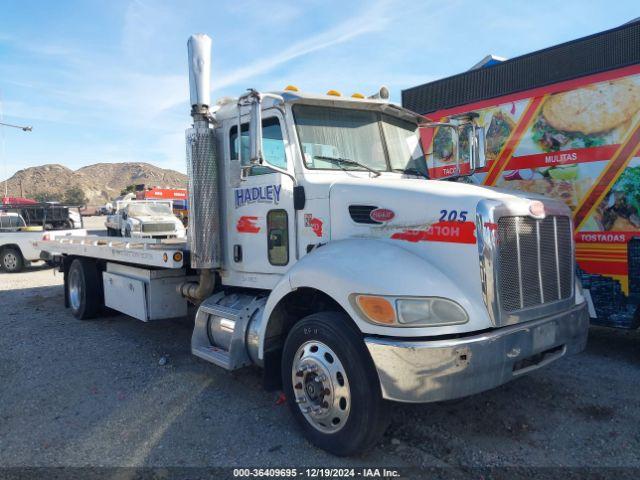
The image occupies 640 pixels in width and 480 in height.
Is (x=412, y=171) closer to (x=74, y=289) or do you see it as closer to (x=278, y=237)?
(x=278, y=237)

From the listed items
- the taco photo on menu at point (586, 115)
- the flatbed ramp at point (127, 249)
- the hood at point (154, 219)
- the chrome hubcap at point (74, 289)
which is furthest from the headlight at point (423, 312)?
the hood at point (154, 219)

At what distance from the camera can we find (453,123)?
5.39m

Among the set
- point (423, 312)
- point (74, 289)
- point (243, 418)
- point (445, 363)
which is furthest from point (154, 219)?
point (445, 363)

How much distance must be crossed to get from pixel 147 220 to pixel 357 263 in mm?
15502

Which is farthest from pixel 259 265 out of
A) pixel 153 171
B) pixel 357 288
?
pixel 153 171

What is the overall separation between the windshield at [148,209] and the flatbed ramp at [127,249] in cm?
953

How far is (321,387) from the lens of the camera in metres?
3.37

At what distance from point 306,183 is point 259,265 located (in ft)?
3.23

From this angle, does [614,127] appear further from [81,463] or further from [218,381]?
[81,463]

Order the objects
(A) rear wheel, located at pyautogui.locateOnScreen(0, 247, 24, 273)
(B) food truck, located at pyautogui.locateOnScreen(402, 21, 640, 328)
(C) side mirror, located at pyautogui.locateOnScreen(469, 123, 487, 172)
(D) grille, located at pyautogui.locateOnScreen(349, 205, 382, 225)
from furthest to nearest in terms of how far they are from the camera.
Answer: (A) rear wheel, located at pyautogui.locateOnScreen(0, 247, 24, 273), (C) side mirror, located at pyautogui.locateOnScreen(469, 123, 487, 172), (B) food truck, located at pyautogui.locateOnScreen(402, 21, 640, 328), (D) grille, located at pyautogui.locateOnScreen(349, 205, 382, 225)

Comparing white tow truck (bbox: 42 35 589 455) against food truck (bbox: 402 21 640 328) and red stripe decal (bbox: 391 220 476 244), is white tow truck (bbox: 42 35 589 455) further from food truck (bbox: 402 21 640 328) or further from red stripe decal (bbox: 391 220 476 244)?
food truck (bbox: 402 21 640 328)

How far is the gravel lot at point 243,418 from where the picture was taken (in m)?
3.35

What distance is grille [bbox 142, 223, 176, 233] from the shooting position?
55.3ft

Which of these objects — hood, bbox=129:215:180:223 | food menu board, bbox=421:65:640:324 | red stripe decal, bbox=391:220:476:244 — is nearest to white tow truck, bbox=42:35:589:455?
red stripe decal, bbox=391:220:476:244
